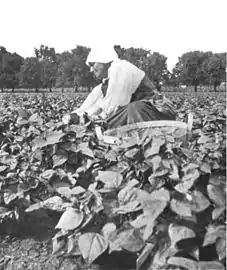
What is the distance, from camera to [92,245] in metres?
1.83

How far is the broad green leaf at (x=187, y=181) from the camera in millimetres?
1665

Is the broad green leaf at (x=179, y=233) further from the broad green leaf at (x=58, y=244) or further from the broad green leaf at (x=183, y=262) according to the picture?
the broad green leaf at (x=58, y=244)

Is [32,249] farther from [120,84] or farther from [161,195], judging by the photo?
[120,84]

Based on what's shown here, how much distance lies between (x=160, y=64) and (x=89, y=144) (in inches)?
2406

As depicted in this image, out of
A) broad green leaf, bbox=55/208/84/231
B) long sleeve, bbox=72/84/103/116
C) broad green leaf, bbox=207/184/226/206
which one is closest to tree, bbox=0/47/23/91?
long sleeve, bbox=72/84/103/116

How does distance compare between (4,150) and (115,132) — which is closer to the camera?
(115,132)

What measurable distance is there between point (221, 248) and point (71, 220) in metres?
0.76

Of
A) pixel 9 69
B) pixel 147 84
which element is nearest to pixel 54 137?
pixel 147 84

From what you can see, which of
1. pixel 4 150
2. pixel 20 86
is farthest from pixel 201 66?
pixel 4 150


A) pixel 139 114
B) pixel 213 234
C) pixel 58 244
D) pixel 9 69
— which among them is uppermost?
pixel 9 69

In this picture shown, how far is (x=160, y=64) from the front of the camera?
62.2 m

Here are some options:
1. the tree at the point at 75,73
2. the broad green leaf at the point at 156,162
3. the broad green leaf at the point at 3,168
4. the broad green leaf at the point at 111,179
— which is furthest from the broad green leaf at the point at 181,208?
the tree at the point at 75,73

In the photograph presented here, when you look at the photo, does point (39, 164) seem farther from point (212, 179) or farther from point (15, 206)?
point (212, 179)

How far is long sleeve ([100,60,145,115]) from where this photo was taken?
3.03m
